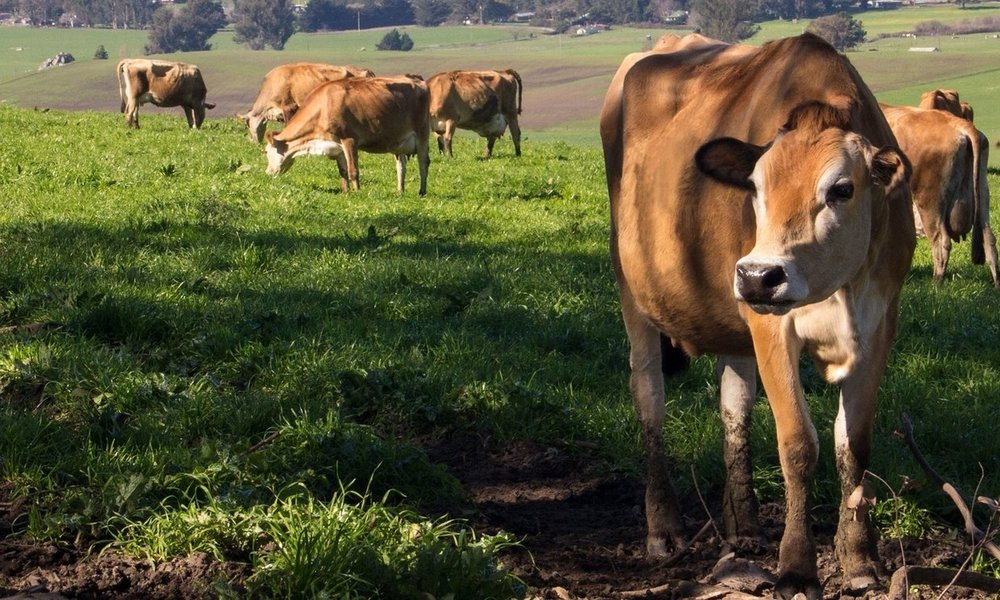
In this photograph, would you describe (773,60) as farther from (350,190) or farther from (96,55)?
(96,55)

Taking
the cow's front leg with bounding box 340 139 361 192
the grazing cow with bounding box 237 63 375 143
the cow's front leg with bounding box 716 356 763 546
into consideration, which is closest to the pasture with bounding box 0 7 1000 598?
the cow's front leg with bounding box 716 356 763 546

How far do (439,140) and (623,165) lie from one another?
816 inches

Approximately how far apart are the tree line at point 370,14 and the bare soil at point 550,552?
87.4 m

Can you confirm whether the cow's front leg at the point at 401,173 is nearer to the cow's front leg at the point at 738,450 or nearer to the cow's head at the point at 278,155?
the cow's head at the point at 278,155

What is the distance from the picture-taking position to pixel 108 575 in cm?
411

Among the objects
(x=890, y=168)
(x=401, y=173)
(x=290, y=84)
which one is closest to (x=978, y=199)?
(x=401, y=173)

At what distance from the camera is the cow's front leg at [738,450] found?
203 inches

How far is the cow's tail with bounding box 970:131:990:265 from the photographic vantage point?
12156 mm

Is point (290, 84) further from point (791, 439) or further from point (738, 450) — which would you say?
point (791, 439)

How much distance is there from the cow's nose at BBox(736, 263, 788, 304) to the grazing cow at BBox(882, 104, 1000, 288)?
341 inches

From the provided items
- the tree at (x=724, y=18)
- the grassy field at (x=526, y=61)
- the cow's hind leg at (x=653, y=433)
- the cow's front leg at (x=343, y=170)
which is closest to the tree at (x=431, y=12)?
the grassy field at (x=526, y=61)

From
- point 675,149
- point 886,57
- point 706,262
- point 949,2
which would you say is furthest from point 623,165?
point 949,2

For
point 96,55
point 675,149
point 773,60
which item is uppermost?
point 773,60

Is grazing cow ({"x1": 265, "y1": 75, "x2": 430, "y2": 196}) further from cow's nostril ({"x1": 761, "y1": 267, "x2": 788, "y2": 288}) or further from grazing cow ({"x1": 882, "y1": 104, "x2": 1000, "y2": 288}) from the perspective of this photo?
cow's nostril ({"x1": 761, "y1": 267, "x2": 788, "y2": 288})
